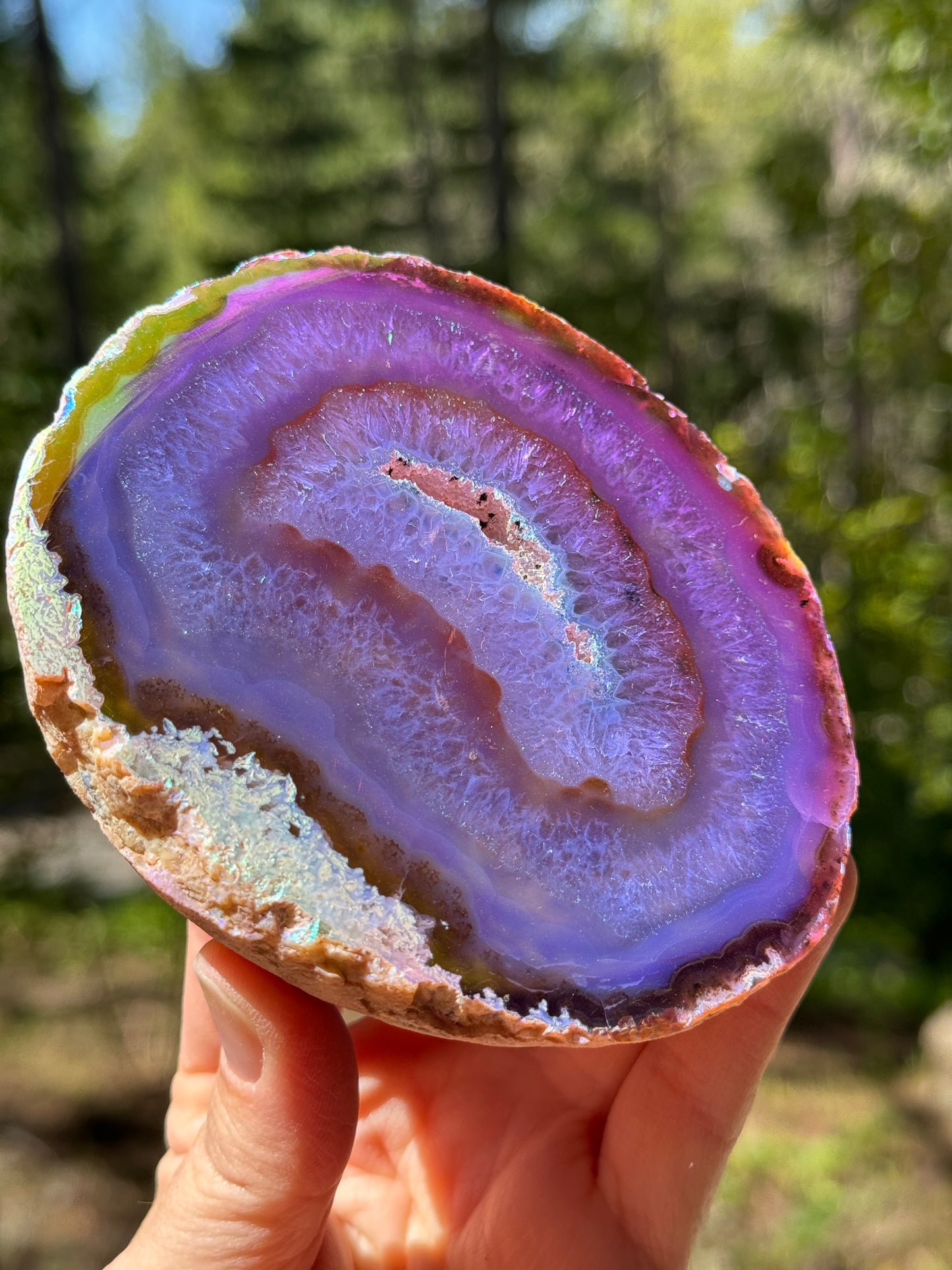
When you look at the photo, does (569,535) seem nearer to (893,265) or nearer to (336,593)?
(336,593)

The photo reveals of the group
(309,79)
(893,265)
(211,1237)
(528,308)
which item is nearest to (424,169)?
(309,79)

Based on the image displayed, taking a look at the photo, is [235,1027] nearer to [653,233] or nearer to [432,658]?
[432,658]

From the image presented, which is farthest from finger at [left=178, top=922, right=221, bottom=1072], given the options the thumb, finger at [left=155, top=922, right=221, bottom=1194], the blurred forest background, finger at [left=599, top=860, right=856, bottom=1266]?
the blurred forest background

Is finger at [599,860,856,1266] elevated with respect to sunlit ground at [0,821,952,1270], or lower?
elevated

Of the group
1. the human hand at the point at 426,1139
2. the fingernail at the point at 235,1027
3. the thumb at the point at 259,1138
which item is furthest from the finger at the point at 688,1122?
the fingernail at the point at 235,1027

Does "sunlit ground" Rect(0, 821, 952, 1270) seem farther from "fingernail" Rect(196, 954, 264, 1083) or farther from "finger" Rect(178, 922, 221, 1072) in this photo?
"fingernail" Rect(196, 954, 264, 1083)

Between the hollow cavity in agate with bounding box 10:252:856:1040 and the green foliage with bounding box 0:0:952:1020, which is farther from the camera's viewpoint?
the green foliage with bounding box 0:0:952:1020
